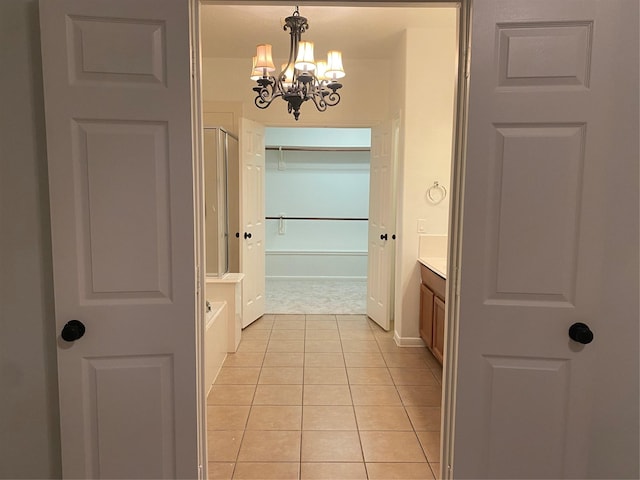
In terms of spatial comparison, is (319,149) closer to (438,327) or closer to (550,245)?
(438,327)

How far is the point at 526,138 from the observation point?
1509 millimetres

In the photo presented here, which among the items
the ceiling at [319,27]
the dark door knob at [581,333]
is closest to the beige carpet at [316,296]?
the ceiling at [319,27]

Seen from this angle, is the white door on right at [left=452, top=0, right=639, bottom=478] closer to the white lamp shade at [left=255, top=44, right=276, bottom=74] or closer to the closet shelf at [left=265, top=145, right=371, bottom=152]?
the white lamp shade at [left=255, top=44, right=276, bottom=74]

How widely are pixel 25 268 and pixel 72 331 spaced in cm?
32

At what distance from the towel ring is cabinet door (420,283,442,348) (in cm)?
79

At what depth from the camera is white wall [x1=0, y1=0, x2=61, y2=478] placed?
60.6 inches

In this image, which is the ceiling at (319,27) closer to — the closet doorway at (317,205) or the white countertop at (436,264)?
the white countertop at (436,264)

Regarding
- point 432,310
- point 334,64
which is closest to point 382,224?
point 432,310

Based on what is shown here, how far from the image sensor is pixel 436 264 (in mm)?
3641

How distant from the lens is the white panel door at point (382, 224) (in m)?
4.35

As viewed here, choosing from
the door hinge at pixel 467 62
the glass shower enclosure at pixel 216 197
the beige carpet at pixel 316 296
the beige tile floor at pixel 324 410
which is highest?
the door hinge at pixel 467 62

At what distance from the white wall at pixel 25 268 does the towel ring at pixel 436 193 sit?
10.2 ft

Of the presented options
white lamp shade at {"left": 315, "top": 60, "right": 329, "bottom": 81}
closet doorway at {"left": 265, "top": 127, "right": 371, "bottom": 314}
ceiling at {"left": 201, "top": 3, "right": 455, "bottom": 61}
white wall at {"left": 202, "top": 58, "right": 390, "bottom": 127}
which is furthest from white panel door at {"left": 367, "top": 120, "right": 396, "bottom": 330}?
closet doorway at {"left": 265, "top": 127, "right": 371, "bottom": 314}

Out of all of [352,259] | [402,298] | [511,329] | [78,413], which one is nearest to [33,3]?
[78,413]
